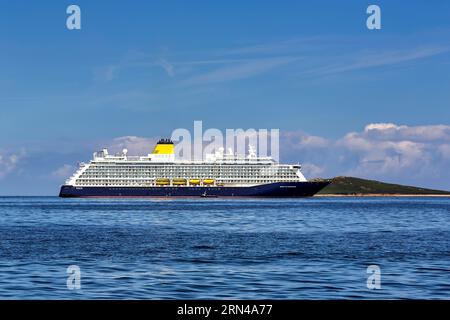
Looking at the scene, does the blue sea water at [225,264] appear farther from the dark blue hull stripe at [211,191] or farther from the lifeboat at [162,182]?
the lifeboat at [162,182]

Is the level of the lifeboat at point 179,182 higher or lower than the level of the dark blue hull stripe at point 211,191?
higher

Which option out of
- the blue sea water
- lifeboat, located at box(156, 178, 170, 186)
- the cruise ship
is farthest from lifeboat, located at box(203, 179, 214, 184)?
the blue sea water

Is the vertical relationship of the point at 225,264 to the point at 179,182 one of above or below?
below

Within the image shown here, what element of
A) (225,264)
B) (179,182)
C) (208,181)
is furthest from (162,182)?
(225,264)

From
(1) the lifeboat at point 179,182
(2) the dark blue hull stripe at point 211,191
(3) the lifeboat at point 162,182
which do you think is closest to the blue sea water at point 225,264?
(2) the dark blue hull stripe at point 211,191

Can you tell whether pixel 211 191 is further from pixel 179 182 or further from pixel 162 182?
pixel 162 182

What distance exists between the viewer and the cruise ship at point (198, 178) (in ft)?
524

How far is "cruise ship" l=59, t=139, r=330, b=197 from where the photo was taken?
159750 mm

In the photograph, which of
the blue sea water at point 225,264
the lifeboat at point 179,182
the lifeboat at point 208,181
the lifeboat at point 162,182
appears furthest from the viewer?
the lifeboat at point 179,182

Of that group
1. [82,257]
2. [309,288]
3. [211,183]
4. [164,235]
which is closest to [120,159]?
[211,183]

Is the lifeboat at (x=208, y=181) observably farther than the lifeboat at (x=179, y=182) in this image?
No

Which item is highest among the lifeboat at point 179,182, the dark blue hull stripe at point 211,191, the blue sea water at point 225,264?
the lifeboat at point 179,182

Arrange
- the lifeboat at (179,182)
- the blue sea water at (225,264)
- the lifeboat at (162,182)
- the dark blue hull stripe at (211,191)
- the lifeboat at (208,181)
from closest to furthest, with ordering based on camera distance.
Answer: the blue sea water at (225,264), the dark blue hull stripe at (211,191), the lifeboat at (208,181), the lifeboat at (162,182), the lifeboat at (179,182)

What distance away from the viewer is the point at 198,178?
16275 centimetres
